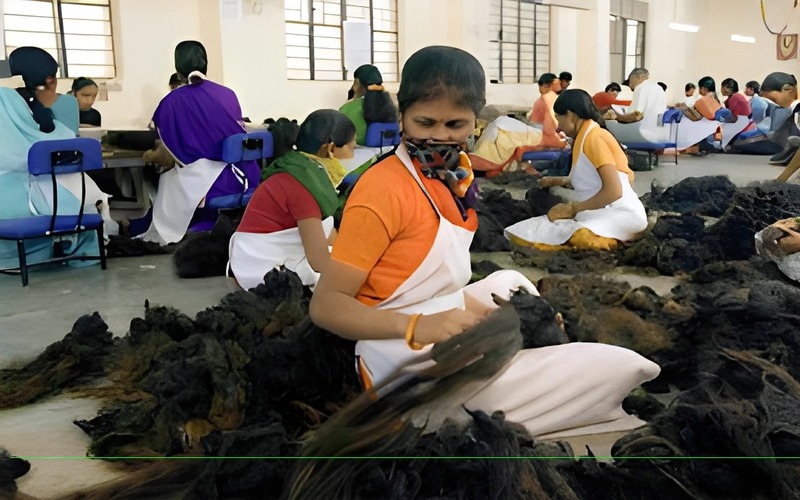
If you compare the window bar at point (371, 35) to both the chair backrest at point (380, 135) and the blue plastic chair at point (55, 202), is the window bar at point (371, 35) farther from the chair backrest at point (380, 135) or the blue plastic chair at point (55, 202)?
the blue plastic chair at point (55, 202)

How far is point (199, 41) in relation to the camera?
304 cm

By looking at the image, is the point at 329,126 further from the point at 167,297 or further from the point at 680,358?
the point at 680,358

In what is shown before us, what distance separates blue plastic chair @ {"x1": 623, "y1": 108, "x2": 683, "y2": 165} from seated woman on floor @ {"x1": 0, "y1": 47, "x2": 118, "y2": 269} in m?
2.43

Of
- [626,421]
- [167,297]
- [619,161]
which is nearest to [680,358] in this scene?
[626,421]

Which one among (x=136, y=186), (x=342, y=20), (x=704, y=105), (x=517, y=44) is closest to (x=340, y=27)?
(x=342, y=20)

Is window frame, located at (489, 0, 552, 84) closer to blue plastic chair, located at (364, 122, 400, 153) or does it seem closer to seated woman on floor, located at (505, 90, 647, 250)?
blue plastic chair, located at (364, 122, 400, 153)

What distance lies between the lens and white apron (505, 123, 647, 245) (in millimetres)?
3584

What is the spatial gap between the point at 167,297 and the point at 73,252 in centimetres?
96

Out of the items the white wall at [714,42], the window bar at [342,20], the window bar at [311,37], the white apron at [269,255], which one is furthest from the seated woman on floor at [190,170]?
the white wall at [714,42]

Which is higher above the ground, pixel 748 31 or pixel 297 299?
pixel 748 31

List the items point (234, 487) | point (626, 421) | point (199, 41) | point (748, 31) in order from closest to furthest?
point (234, 487) < point (626, 421) < point (748, 31) < point (199, 41)

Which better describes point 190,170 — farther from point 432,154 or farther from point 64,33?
point 432,154

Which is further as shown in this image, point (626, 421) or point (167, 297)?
point (167, 297)

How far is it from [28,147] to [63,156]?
0.84 ft
